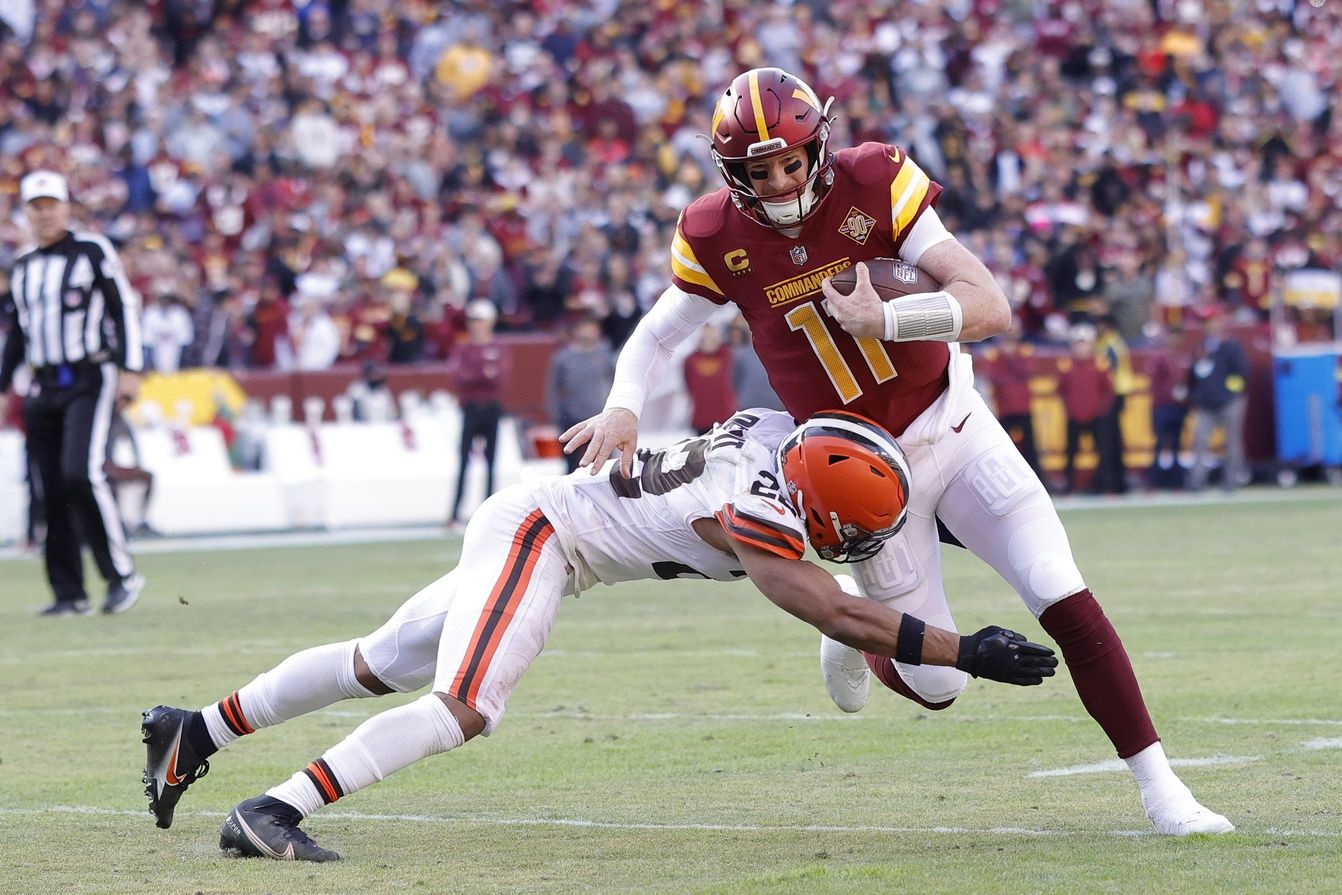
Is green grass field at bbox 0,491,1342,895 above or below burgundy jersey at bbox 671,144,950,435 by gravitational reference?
below

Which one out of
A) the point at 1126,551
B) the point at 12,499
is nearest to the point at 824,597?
the point at 1126,551

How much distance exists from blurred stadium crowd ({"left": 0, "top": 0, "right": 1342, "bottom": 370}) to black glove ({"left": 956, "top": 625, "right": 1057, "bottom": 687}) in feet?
44.7

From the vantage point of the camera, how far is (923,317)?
480 centimetres

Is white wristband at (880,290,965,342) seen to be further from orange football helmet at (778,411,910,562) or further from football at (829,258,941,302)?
orange football helmet at (778,411,910,562)

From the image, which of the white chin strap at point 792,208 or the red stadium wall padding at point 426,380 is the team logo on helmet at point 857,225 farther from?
the red stadium wall padding at point 426,380

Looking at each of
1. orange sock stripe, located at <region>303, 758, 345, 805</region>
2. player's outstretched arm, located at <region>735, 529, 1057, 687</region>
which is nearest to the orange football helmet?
player's outstretched arm, located at <region>735, 529, 1057, 687</region>

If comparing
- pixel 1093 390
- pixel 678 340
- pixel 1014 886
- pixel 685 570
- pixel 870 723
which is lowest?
pixel 1093 390

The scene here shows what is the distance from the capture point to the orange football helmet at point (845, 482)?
4738 millimetres

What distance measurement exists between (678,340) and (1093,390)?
46.1 feet

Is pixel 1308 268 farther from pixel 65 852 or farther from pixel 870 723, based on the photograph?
pixel 65 852

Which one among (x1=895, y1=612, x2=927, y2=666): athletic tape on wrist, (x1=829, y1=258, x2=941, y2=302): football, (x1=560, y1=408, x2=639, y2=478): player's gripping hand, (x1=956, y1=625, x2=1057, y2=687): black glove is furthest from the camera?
(x1=560, y1=408, x2=639, y2=478): player's gripping hand

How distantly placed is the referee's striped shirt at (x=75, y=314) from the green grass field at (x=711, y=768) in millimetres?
1298

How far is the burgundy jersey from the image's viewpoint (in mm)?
5117

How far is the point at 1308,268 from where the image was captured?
2147 cm
